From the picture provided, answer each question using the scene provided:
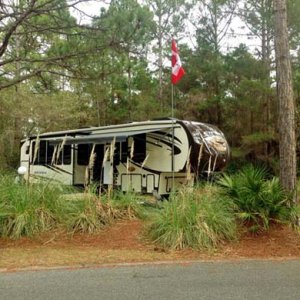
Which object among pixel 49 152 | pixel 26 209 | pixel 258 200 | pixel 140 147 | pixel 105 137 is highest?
pixel 105 137

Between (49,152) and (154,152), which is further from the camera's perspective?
(49,152)

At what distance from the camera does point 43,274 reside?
5461 mm

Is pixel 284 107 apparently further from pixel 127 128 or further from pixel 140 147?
pixel 127 128

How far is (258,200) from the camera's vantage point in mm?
7441

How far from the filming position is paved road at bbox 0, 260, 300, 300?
15.3ft

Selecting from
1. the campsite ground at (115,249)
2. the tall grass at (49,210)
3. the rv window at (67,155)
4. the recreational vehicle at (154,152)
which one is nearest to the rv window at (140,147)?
the recreational vehicle at (154,152)

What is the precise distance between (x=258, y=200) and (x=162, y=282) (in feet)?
9.66

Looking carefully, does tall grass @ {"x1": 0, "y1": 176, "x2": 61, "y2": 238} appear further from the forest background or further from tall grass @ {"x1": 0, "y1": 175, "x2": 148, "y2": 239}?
the forest background

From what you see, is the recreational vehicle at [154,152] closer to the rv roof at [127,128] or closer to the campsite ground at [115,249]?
the rv roof at [127,128]

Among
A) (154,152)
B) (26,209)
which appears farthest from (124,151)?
(26,209)

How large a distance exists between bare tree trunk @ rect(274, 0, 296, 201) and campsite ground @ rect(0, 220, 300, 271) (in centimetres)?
112

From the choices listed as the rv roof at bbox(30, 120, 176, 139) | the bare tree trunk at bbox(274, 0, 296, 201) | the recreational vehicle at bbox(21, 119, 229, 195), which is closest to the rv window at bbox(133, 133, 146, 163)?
the recreational vehicle at bbox(21, 119, 229, 195)

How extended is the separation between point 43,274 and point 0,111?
57.9 feet

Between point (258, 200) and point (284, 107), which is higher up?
point (284, 107)
